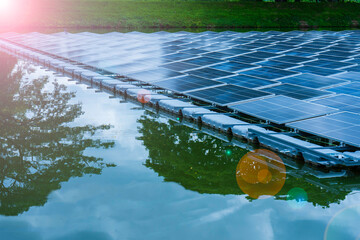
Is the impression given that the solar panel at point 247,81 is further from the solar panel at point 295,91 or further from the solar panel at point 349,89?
the solar panel at point 349,89

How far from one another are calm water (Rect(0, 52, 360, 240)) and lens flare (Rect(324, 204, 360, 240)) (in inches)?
1.0

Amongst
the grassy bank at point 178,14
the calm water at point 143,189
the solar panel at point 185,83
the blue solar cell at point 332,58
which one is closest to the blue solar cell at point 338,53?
the blue solar cell at point 332,58

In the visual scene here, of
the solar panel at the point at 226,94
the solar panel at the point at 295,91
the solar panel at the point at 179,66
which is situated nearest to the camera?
the solar panel at the point at 226,94

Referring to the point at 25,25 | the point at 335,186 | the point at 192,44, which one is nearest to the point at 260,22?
the point at 25,25

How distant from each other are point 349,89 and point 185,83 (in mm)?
9101

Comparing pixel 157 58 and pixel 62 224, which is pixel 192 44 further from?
pixel 62 224

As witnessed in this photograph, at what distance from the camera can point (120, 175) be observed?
49.4 feet

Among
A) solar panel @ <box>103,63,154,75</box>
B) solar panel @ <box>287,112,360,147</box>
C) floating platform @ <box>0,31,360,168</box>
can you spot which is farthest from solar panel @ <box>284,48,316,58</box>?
solar panel @ <box>287,112,360,147</box>

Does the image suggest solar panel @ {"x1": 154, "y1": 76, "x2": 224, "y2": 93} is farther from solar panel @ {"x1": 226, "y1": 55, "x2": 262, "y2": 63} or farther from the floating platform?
solar panel @ {"x1": 226, "y1": 55, "x2": 262, "y2": 63}

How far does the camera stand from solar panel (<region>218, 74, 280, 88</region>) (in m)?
25.2

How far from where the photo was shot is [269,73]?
2950 cm

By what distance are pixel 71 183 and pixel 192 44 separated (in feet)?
129

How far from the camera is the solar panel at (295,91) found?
74.3 ft

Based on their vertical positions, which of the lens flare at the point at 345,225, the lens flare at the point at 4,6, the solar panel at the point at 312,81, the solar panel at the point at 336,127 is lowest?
the lens flare at the point at 4,6
